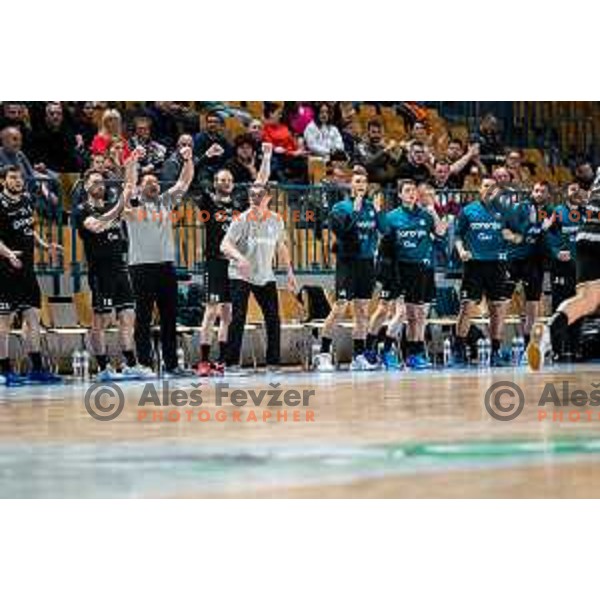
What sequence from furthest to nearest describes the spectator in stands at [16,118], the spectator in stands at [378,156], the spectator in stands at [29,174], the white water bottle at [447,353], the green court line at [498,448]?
the white water bottle at [447,353]
the spectator in stands at [378,156]
the spectator in stands at [29,174]
the spectator in stands at [16,118]
the green court line at [498,448]

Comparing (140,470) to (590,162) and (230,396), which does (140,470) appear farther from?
(590,162)

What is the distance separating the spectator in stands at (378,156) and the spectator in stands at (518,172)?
0.86 metres

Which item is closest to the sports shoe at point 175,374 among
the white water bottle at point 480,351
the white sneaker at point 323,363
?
the white sneaker at point 323,363

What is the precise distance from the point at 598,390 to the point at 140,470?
379 cm

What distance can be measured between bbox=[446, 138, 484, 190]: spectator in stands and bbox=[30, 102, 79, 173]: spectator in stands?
260cm

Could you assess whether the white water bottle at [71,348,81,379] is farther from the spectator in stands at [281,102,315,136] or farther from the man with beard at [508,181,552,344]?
the man with beard at [508,181,552,344]

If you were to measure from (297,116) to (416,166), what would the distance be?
965mm

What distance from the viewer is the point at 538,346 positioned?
28.6ft

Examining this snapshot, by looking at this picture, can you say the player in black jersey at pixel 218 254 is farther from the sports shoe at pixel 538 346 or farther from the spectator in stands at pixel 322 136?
the sports shoe at pixel 538 346

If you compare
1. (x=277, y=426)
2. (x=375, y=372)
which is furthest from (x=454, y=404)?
(x=375, y=372)

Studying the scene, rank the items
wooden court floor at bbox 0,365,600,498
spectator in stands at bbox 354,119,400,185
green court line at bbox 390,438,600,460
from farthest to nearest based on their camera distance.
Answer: spectator in stands at bbox 354,119,400,185
green court line at bbox 390,438,600,460
wooden court floor at bbox 0,365,600,498

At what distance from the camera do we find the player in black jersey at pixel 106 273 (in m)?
8.16

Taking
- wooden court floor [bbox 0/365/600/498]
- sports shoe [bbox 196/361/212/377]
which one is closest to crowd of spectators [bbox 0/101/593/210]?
sports shoe [bbox 196/361/212/377]

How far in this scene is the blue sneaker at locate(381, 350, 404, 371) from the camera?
8.62 m
